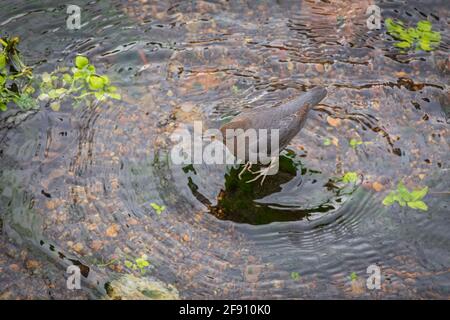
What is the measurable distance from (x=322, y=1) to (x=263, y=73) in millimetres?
1369

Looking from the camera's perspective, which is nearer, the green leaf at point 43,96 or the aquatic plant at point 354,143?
the aquatic plant at point 354,143

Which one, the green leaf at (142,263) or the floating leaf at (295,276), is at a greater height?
the green leaf at (142,263)

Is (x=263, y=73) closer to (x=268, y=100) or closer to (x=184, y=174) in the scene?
(x=268, y=100)

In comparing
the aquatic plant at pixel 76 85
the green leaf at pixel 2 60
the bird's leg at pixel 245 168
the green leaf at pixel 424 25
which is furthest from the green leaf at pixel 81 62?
the green leaf at pixel 424 25

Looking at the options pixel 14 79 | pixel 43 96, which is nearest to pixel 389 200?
pixel 43 96

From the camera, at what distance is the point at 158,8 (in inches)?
226

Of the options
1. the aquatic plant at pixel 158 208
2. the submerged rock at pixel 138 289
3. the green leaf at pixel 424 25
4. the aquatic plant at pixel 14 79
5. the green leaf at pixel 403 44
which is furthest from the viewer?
the green leaf at pixel 424 25

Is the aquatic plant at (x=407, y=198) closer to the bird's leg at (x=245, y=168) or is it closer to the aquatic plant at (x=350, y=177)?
the aquatic plant at (x=350, y=177)

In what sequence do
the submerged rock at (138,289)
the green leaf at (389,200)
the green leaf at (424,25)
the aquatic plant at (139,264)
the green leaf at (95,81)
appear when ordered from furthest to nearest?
the green leaf at (424,25) < the green leaf at (95,81) < the green leaf at (389,200) < the aquatic plant at (139,264) < the submerged rock at (138,289)

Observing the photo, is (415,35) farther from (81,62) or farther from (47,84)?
(47,84)

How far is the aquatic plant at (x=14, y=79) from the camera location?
4695mm

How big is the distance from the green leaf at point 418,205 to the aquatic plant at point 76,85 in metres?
2.69

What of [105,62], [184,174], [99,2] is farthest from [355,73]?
[99,2]

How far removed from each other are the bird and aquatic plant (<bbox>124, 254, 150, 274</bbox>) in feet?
3.70
